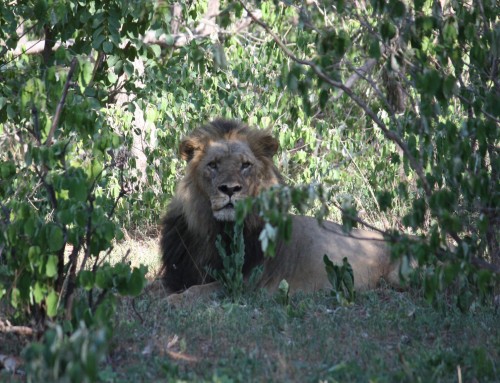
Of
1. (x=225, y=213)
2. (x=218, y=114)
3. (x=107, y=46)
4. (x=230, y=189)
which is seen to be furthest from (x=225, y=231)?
(x=218, y=114)

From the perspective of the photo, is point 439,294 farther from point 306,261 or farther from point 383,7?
point 383,7

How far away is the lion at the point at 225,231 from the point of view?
6.47m

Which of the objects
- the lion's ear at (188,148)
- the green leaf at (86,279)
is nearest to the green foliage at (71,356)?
the green leaf at (86,279)

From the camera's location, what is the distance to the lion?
6.47m

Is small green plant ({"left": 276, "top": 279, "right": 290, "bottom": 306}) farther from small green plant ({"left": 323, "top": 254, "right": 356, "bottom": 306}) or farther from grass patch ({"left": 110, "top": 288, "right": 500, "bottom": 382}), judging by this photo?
small green plant ({"left": 323, "top": 254, "right": 356, "bottom": 306})

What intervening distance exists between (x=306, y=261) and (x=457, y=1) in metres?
2.43

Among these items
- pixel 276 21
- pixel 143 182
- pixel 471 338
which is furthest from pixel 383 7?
pixel 143 182

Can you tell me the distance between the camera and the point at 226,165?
6.48 meters

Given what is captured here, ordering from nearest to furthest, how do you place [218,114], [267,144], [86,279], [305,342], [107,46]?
[86,279] < [305,342] < [107,46] < [267,144] < [218,114]

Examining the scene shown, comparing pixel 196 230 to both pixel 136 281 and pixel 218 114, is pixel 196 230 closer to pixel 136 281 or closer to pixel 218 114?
pixel 136 281

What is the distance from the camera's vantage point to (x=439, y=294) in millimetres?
5430

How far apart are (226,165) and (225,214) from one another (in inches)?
17.2

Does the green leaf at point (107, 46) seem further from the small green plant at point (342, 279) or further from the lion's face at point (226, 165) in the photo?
the small green plant at point (342, 279)

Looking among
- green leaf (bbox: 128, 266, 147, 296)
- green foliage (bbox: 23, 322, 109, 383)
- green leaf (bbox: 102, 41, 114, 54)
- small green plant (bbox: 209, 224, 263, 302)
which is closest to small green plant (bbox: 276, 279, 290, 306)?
small green plant (bbox: 209, 224, 263, 302)
